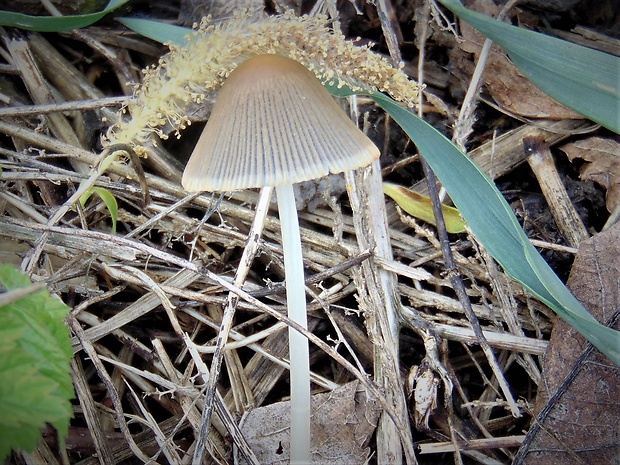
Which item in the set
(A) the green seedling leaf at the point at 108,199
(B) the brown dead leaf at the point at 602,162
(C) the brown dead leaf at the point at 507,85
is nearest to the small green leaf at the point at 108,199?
(A) the green seedling leaf at the point at 108,199

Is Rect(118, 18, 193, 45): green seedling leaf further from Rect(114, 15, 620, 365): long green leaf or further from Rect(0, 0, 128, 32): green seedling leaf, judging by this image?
Rect(114, 15, 620, 365): long green leaf

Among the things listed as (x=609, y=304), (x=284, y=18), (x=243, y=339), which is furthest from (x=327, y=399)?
(x=284, y=18)

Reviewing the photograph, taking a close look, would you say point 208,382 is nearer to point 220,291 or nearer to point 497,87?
point 220,291

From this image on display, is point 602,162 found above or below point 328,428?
above

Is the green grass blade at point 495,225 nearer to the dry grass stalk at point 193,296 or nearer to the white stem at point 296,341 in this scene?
the dry grass stalk at point 193,296

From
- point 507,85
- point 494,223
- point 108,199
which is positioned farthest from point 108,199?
point 507,85

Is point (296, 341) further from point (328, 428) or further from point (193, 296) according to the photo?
point (193, 296)
